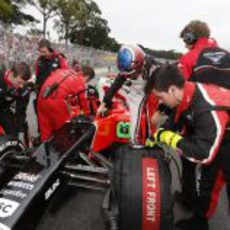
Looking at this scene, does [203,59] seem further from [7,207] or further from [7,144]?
[7,207]

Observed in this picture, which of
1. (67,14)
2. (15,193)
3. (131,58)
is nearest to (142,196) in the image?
(15,193)

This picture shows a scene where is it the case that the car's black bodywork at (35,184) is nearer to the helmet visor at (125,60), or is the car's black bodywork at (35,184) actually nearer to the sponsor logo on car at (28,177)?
the sponsor logo on car at (28,177)

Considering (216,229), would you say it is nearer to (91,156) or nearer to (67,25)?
(91,156)

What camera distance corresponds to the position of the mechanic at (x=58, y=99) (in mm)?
4488

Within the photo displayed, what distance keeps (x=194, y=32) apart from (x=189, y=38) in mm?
71

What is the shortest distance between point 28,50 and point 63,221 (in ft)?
44.1

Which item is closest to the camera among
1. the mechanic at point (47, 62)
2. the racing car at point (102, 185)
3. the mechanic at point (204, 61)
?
the racing car at point (102, 185)

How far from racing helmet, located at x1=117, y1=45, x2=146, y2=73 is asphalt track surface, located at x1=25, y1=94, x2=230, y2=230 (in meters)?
1.20

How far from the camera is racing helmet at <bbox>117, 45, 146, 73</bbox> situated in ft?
12.7

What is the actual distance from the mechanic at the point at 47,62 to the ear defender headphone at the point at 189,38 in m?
2.55

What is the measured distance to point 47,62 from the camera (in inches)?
248

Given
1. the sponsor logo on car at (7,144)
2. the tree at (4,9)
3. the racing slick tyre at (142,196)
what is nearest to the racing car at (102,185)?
the racing slick tyre at (142,196)

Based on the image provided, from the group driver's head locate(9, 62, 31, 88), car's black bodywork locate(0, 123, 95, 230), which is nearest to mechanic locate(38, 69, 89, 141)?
driver's head locate(9, 62, 31, 88)

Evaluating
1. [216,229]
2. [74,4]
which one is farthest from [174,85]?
[74,4]
